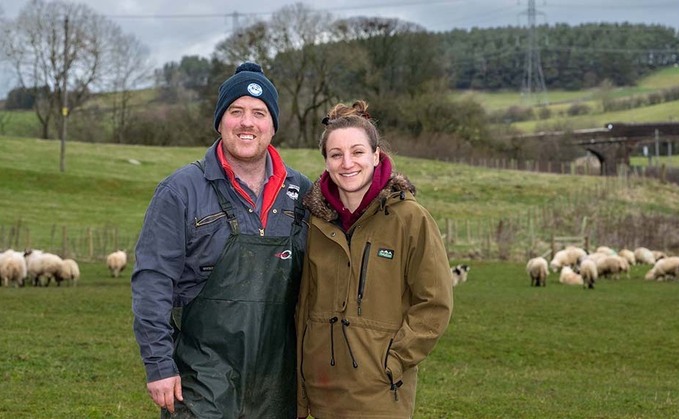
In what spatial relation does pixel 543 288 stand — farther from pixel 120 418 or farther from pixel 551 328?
pixel 120 418

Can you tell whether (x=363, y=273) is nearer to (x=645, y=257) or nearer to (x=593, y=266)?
(x=593, y=266)

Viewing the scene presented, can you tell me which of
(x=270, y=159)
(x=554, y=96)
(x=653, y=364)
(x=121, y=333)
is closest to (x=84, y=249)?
(x=121, y=333)

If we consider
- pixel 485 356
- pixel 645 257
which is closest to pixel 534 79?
pixel 645 257

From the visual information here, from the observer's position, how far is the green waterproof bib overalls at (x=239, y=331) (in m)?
5.51

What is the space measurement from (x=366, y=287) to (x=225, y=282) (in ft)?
2.51

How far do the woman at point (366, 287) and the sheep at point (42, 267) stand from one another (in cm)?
2662

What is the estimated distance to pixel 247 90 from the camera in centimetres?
580

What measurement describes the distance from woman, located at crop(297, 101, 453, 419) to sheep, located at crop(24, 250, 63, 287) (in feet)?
87.3

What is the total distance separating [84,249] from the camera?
4338cm

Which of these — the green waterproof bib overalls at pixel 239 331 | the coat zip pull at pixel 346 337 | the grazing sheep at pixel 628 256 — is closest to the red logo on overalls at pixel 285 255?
the green waterproof bib overalls at pixel 239 331

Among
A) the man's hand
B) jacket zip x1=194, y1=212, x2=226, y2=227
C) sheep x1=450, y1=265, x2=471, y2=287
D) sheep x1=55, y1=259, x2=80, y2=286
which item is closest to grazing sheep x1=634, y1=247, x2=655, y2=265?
sheep x1=450, y1=265, x2=471, y2=287

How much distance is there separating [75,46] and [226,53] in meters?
12.2

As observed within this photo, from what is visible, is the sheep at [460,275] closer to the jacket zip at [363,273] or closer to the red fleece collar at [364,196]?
the red fleece collar at [364,196]

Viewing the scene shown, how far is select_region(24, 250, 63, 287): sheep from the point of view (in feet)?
102
